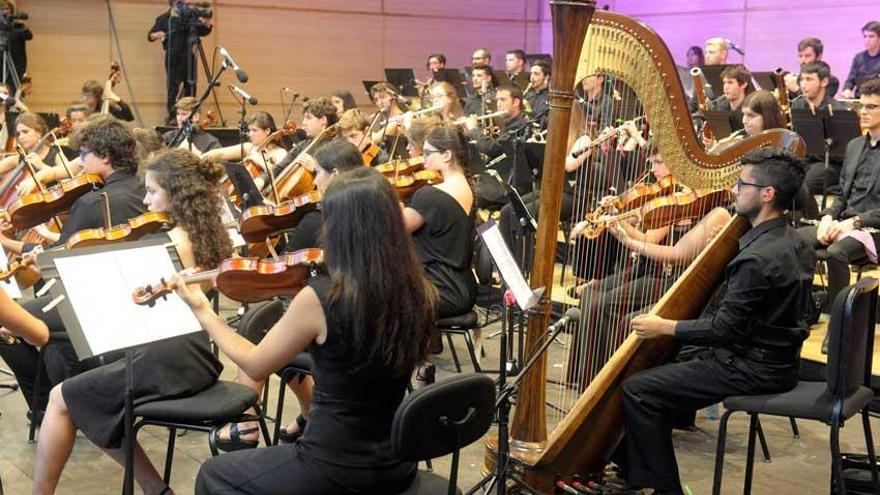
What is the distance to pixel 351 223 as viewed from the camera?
2.66 metres

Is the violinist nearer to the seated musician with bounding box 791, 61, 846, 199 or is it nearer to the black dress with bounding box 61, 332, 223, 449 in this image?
the black dress with bounding box 61, 332, 223, 449

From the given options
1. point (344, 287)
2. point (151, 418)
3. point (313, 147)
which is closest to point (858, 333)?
point (344, 287)

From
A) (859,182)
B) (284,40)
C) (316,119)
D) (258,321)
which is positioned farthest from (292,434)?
(284,40)

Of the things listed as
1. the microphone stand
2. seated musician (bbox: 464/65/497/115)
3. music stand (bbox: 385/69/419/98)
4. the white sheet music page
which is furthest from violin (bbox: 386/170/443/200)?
music stand (bbox: 385/69/419/98)

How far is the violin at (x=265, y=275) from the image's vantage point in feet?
12.5

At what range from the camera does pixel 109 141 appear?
4781mm

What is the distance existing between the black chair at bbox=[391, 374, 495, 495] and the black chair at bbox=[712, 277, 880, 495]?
1240 millimetres

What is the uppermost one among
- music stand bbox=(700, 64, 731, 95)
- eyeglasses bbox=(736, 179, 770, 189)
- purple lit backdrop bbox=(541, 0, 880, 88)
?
purple lit backdrop bbox=(541, 0, 880, 88)

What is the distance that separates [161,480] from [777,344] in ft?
7.20

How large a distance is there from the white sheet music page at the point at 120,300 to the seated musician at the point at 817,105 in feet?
16.9

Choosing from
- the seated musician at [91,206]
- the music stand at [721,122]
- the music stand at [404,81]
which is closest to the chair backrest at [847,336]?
the seated musician at [91,206]

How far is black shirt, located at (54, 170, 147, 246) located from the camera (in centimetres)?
453

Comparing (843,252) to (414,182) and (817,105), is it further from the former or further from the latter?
(817,105)

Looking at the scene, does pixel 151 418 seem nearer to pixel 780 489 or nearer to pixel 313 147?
pixel 780 489
